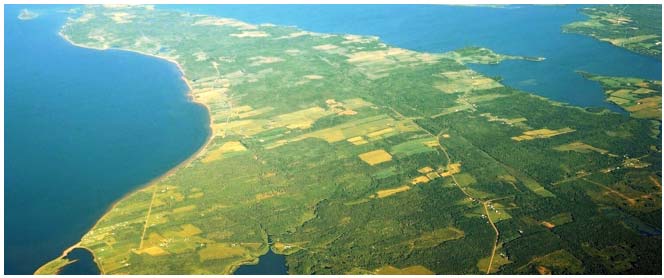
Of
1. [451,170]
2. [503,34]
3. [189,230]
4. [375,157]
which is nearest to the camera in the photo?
[189,230]

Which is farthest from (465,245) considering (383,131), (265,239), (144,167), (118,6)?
(118,6)

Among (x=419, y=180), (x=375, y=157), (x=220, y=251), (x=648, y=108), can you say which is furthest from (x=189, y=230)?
(x=648, y=108)

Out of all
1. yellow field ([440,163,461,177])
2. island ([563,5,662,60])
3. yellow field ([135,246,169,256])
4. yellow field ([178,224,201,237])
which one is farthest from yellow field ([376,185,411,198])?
island ([563,5,662,60])

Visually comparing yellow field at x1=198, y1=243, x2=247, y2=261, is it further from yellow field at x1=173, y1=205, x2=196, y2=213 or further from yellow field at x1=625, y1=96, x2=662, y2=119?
yellow field at x1=625, y1=96, x2=662, y2=119

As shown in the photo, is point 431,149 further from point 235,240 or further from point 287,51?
point 287,51

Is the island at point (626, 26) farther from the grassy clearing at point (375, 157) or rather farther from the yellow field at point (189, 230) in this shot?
the yellow field at point (189, 230)

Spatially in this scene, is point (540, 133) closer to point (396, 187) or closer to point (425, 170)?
point (425, 170)
